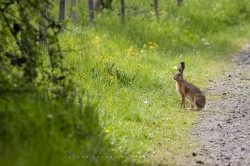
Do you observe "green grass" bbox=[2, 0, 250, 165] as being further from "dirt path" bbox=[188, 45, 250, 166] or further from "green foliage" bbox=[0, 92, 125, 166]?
"dirt path" bbox=[188, 45, 250, 166]

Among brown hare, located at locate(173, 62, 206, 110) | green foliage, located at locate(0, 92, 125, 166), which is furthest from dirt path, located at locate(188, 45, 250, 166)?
green foliage, located at locate(0, 92, 125, 166)

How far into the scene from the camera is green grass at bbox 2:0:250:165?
7020 mm

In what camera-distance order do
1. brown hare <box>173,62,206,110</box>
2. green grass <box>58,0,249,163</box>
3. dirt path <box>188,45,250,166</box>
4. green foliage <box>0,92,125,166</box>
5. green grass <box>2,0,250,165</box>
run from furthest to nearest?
1. brown hare <box>173,62,206,110</box>
2. green grass <box>58,0,249,163</box>
3. dirt path <box>188,45,250,166</box>
4. green grass <box>2,0,250,165</box>
5. green foliage <box>0,92,125,166</box>

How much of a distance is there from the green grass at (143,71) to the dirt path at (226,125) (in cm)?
27

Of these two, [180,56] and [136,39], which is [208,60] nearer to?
[180,56]

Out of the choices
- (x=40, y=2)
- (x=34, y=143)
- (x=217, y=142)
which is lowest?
(x=217, y=142)

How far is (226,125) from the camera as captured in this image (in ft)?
30.4

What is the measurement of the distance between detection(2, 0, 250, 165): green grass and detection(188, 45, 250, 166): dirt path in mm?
271

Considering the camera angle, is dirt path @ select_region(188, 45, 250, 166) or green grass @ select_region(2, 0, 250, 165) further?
dirt path @ select_region(188, 45, 250, 166)

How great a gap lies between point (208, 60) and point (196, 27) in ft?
15.2

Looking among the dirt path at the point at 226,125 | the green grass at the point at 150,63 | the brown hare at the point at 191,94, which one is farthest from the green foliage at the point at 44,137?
the brown hare at the point at 191,94

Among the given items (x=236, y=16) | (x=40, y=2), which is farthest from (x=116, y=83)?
(x=236, y=16)

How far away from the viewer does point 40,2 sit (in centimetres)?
600

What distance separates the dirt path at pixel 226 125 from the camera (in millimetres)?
7297
